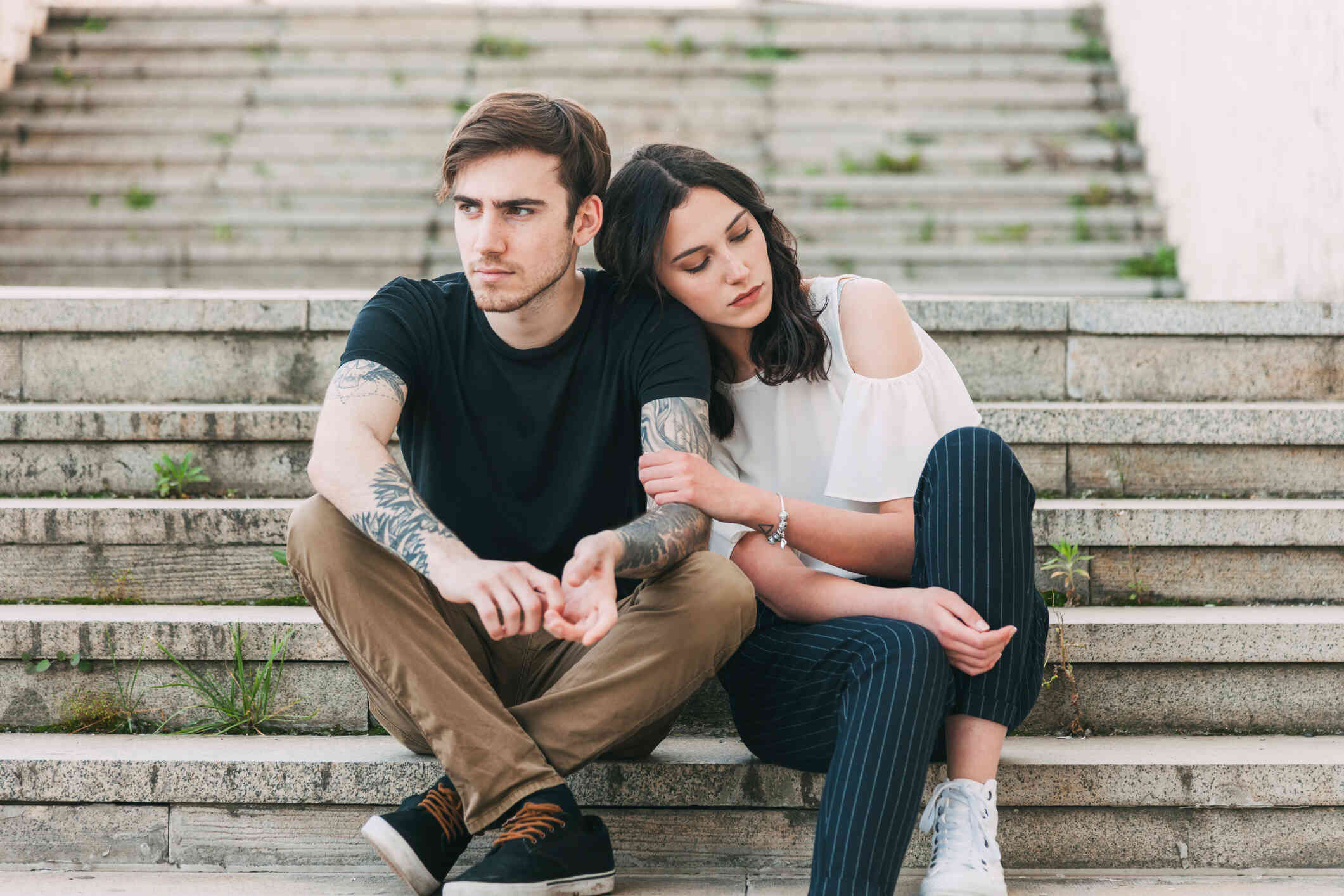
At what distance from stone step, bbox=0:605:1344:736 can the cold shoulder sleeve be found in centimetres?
53

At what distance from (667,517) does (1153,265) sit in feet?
14.1

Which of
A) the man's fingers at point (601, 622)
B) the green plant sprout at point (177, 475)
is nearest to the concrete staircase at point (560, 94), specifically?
the green plant sprout at point (177, 475)

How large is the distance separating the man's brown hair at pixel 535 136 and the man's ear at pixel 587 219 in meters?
0.01

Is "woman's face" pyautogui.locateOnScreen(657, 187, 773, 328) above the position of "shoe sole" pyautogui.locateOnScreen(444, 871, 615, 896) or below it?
above

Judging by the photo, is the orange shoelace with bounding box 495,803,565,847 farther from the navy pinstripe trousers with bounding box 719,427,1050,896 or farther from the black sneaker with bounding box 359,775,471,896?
the navy pinstripe trousers with bounding box 719,427,1050,896

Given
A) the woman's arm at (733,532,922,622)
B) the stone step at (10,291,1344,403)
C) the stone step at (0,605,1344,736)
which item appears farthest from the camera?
the stone step at (10,291,1344,403)

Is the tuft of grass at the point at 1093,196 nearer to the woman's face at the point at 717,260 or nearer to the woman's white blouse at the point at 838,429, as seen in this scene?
the woman's white blouse at the point at 838,429

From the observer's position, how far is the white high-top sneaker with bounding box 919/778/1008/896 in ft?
5.86

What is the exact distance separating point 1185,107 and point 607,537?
4.60 meters

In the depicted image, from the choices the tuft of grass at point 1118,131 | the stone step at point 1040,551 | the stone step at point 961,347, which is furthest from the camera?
the tuft of grass at point 1118,131

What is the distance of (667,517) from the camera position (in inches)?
75.1

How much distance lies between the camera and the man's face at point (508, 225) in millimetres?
2025

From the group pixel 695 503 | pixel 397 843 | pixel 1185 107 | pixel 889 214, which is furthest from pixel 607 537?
pixel 1185 107

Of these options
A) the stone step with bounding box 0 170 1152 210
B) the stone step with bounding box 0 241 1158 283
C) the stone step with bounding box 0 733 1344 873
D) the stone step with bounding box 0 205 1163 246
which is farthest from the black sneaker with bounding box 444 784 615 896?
the stone step with bounding box 0 170 1152 210
